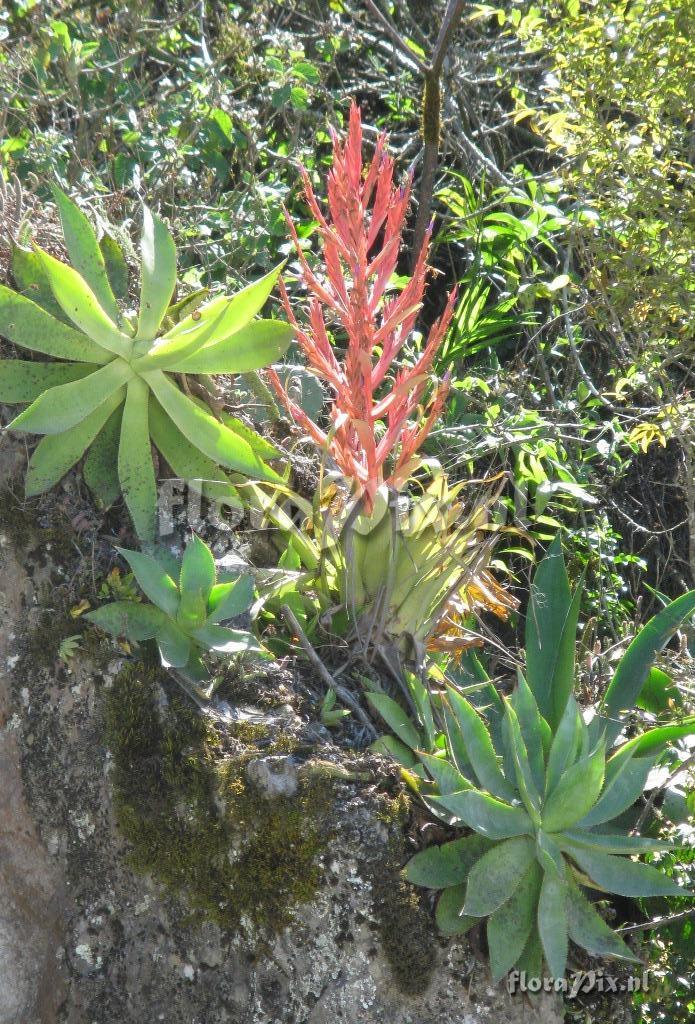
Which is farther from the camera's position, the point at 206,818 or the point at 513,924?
the point at 206,818

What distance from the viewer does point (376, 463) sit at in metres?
2.12

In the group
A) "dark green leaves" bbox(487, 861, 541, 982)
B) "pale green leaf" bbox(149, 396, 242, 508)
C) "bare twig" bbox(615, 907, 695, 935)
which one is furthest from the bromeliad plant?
"bare twig" bbox(615, 907, 695, 935)

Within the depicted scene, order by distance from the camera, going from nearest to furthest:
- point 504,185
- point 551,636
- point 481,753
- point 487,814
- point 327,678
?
point 487,814
point 481,753
point 327,678
point 551,636
point 504,185

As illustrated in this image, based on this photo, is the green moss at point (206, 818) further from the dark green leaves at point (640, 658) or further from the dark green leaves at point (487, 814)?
the dark green leaves at point (640, 658)

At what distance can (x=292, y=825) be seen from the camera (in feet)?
6.09

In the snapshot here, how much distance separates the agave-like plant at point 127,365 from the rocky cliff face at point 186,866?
264 mm

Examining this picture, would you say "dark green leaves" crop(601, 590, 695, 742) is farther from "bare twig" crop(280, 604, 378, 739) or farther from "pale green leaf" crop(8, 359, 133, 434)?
"pale green leaf" crop(8, 359, 133, 434)

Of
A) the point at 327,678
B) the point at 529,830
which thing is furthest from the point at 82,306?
the point at 529,830

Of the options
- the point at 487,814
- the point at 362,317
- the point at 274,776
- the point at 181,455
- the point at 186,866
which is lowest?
the point at 186,866

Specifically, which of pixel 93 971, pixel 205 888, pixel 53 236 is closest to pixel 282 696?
pixel 205 888

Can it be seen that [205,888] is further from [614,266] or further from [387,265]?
[614,266]

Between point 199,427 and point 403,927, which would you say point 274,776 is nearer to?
point 403,927

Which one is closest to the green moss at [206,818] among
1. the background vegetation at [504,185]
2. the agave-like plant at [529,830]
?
the agave-like plant at [529,830]

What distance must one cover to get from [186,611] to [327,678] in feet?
1.17
